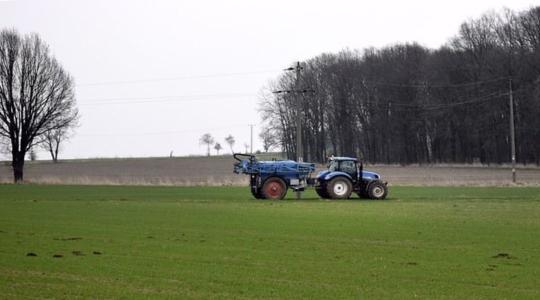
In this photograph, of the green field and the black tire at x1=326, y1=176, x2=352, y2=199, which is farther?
the black tire at x1=326, y1=176, x2=352, y2=199

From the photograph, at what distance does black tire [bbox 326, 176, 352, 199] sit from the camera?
3966 cm

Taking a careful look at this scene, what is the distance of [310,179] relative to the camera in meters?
40.5

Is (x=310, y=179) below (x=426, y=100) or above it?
below

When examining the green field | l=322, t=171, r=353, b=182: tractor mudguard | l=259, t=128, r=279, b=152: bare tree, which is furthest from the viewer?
l=259, t=128, r=279, b=152: bare tree

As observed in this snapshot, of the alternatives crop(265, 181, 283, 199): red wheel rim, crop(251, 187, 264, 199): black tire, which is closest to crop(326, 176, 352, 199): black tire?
crop(265, 181, 283, 199): red wheel rim

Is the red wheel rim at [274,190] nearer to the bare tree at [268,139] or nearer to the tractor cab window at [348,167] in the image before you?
the tractor cab window at [348,167]

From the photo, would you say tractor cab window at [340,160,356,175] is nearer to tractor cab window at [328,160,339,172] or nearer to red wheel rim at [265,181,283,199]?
tractor cab window at [328,160,339,172]

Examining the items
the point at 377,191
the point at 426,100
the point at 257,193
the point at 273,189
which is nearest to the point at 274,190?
the point at 273,189

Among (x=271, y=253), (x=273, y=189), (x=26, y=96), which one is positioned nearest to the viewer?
(x=271, y=253)

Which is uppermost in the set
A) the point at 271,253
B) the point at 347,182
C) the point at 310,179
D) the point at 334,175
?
the point at 334,175

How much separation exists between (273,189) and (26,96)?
39.7m

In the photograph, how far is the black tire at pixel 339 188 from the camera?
39.7m

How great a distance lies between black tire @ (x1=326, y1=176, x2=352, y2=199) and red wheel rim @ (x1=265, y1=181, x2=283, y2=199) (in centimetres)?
245

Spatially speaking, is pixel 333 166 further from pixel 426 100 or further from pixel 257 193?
pixel 426 100
